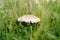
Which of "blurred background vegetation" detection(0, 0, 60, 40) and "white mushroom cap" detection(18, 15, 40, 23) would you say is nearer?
"blurred background vegetation" detection(0, 0, 60, 40)

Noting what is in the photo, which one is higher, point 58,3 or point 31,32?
point 58,3

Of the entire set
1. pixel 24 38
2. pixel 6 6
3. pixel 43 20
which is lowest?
pixel 24 38

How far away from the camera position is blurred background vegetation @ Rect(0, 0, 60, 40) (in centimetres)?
340

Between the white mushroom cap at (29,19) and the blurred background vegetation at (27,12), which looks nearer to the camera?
the blurred background vegetation at (27,12)

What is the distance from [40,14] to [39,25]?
9.8 inches

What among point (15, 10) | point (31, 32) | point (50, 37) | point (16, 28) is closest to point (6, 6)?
point (15, 10)

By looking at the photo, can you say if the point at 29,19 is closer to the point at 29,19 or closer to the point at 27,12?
the point at 29,19

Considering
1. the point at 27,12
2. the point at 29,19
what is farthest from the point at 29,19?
the point at 27,12

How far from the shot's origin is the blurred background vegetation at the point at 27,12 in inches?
134

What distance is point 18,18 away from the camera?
3.74 m

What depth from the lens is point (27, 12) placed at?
393 cm

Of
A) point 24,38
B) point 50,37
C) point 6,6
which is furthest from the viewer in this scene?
point 6,6

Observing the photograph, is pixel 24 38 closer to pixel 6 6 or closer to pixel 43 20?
pixel 43 20

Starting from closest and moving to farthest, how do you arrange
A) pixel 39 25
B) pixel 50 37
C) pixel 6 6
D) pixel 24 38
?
pixel 50 37
pixel 24 38
pixel 39 25
pixel 6 6
